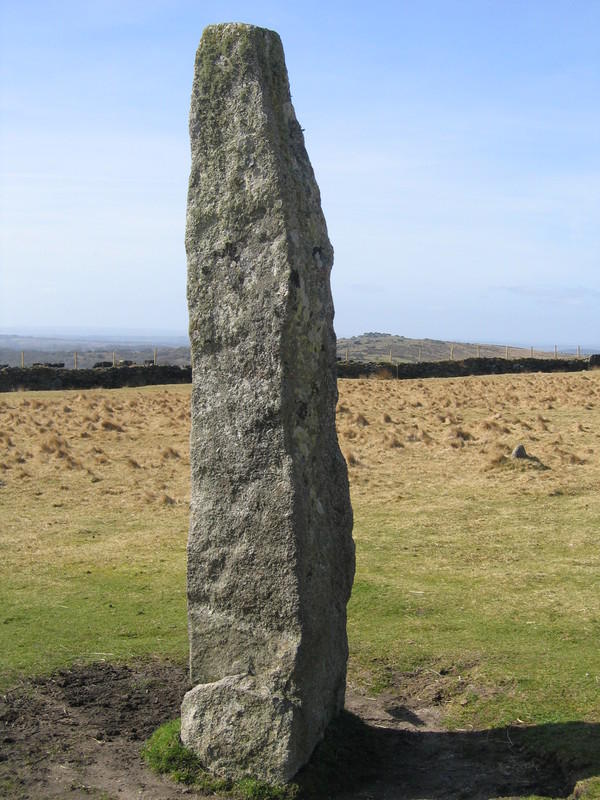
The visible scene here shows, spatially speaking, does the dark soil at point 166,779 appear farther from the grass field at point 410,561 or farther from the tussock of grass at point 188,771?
the grass field at point 410,561

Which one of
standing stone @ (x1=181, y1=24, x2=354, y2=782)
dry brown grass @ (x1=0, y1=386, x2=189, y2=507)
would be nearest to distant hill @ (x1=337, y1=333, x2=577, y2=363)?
dry brown grass @ (x1=0, y1=386, x2=189, y2=507)

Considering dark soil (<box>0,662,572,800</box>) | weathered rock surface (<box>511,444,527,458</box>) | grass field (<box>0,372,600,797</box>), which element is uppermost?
weathered rock surface (<box>511,444,527,458</box>)

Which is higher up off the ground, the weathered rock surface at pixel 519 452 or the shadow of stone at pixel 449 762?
the weathered rock surface at pixel 519 452

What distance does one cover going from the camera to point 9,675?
8.32 meters

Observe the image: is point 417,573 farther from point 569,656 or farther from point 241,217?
point 241,217

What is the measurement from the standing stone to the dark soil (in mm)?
409

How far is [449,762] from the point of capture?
6.76m

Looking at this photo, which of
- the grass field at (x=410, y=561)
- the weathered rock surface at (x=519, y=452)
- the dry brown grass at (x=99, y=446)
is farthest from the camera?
the weathered rock surface at (x=519, y=452)

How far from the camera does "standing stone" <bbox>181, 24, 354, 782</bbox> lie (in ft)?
20.9

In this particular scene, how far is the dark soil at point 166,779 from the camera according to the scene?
6320 millimetres

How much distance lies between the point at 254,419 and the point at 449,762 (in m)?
2.93

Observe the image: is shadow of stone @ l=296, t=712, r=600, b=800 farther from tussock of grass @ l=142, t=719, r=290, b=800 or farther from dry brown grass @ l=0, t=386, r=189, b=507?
dry brown grass @ l=0, t=386, r=189, b=507

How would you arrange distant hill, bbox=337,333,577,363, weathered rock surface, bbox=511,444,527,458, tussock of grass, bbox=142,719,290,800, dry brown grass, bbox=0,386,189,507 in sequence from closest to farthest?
tussock of grass, bbox=142,719,290,800 → dry brown grass, bbox=0,386,189,507 → weathered rock surface, bbox=511,444,527,458 → distant hill, bbox=337,333,577,363

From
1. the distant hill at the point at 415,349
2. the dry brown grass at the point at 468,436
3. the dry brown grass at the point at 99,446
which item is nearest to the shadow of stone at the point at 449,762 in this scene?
the dry brown grass at the point at 468,436
